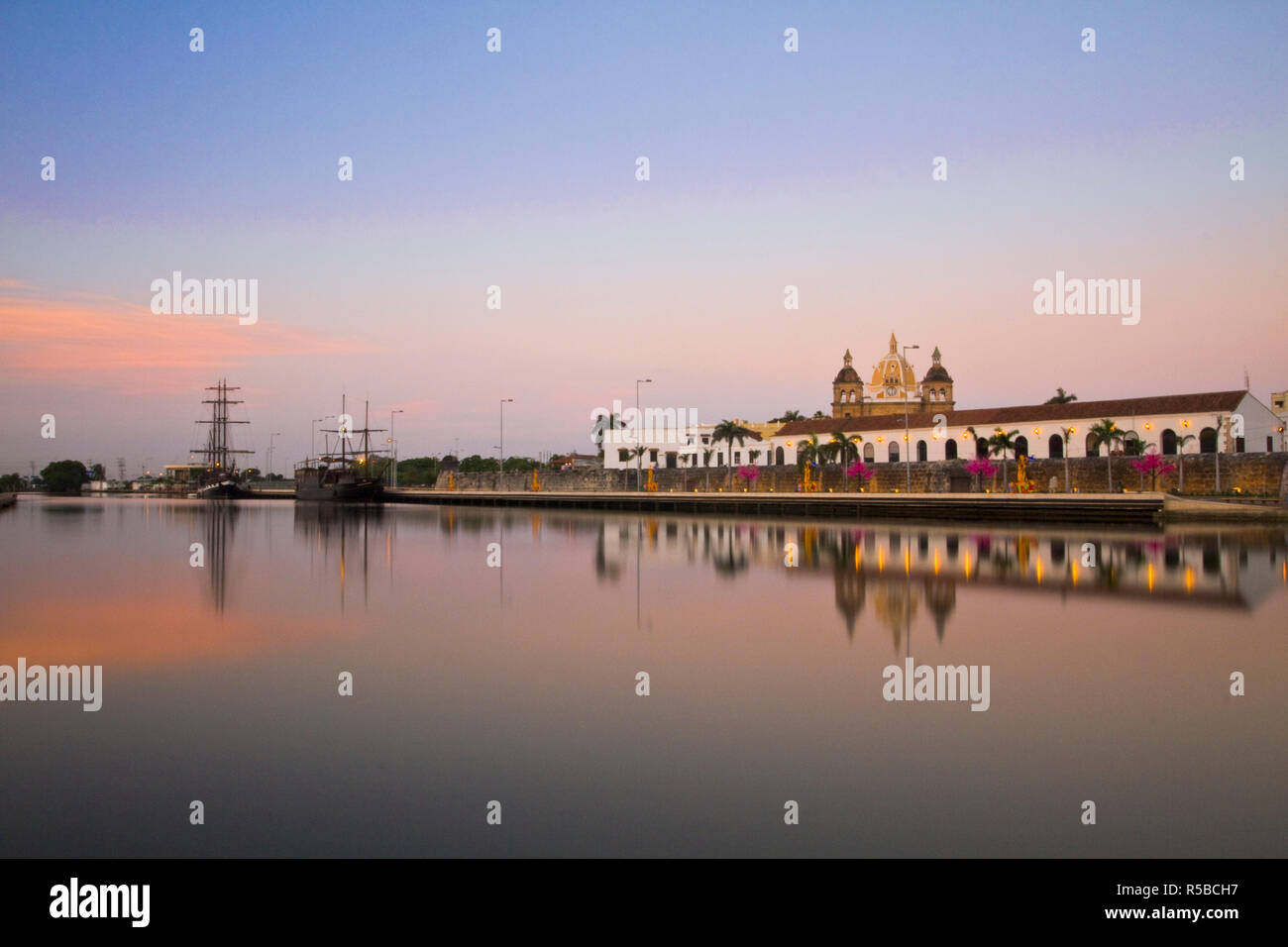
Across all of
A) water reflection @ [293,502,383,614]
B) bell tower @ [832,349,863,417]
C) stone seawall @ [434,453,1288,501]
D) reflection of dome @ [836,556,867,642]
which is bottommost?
water reflection @ [293,502,383,614]

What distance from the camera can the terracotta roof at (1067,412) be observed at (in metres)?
61.1

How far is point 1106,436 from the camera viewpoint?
6309 cm

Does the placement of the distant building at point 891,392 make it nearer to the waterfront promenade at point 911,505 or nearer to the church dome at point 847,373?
the church dome at point 847,373

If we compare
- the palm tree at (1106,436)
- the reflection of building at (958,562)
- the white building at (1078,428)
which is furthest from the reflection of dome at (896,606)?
the white building at (1078,428)

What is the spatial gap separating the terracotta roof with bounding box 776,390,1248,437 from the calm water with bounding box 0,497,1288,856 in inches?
1779

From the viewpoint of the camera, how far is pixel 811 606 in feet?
58.1

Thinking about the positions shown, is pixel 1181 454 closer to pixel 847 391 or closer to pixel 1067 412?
pixel 1067 412

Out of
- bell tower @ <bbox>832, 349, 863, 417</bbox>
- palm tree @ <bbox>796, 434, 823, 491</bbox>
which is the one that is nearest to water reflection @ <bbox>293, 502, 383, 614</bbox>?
palm tree @ <bbox>796, 434, 823, 491</bbox>

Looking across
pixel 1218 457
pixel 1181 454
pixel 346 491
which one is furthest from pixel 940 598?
pixel 346 491

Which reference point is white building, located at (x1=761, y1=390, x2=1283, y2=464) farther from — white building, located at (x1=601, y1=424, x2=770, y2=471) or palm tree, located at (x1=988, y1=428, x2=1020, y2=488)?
white building, located at (x1=601, y1=424, x2=770, y2=471)

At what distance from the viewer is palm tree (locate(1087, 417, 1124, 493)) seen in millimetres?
60259
